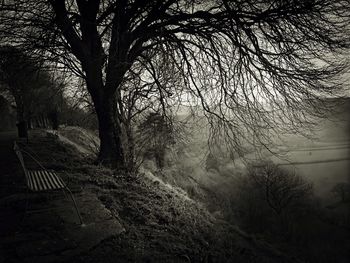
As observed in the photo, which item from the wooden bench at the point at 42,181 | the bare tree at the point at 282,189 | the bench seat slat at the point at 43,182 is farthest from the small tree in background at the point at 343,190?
the bench seat slat at the point at 43,182

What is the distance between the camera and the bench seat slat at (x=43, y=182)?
3188 millimetres

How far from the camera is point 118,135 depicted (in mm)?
7145

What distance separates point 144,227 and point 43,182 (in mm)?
1666

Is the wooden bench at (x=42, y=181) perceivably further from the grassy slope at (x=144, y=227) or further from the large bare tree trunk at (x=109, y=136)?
the large bare tree trunk at (x=109, y=136)

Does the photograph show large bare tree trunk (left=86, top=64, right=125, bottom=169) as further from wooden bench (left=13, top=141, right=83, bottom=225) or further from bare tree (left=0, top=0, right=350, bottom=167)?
wooden bench (left=13, top=141, right=83, bottom=225)

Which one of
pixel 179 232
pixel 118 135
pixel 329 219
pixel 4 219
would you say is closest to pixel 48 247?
pixel 4 219

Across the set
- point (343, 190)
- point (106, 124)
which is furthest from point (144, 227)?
point (343, 190)

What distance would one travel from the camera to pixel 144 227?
4.02 metres

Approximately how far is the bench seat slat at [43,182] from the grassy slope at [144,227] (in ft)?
1.72

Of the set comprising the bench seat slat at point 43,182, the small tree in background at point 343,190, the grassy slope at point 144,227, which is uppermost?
the bench seat slat at point 43,182

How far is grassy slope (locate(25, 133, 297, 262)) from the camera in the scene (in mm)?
3228

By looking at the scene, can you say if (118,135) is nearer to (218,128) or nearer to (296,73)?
(218,128)

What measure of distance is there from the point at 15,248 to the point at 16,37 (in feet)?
16.8

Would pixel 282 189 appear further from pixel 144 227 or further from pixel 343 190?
pixel 144 227
